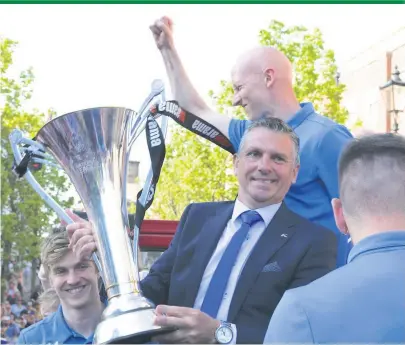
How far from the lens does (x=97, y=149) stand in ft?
9.41

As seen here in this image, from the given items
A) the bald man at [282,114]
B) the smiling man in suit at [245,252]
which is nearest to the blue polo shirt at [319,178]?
the bald man at [282,114]

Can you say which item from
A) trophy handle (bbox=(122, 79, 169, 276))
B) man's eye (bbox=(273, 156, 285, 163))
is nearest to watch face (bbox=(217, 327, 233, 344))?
trophy handle (bbox=(122, 79, 169, 276))

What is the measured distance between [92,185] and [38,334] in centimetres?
76

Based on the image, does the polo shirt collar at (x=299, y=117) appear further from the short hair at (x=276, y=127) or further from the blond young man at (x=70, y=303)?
the blond young man at (x=70, y=303)

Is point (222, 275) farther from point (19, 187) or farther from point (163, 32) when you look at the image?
point (19, 187)

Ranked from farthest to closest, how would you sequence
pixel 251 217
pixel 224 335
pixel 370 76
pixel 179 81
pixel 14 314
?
pixel 370 76, pixel 14 314, pixel 179 81, pixel 251 217, pixel 224 335

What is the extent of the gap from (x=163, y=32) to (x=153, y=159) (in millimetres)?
1161

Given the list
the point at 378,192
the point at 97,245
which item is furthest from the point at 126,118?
the point at 378,192

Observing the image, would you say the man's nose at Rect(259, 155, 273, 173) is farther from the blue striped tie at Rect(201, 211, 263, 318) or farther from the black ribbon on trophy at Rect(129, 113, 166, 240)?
the black ribbon on trophy at Rect(129, 113, 166, 240)

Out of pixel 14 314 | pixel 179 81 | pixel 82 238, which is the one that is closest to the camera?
pixel 82 238

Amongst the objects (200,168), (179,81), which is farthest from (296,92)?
(179,81)

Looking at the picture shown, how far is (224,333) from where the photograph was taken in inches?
101

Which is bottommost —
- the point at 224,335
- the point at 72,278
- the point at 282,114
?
the point at 224,335

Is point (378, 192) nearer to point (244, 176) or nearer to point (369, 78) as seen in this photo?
point (244, 176)
